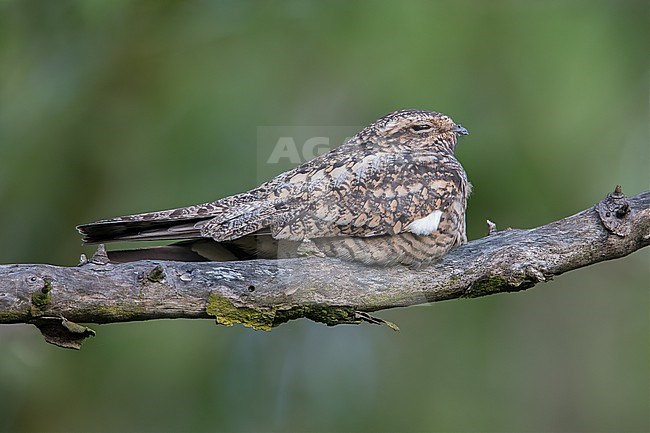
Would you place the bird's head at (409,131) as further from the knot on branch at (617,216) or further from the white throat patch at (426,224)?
the knot on branch at (617,216)

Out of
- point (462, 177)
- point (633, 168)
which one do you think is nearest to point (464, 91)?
point (633, 168)

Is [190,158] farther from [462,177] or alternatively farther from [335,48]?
[462,177]

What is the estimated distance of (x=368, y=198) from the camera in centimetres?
338

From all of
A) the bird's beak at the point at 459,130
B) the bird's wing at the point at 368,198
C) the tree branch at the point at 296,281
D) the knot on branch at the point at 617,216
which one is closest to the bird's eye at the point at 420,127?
the bird's beak at the point at 459,130

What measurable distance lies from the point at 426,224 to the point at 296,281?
705 mm

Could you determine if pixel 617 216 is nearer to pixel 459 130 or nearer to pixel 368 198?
Answer: pixel 368 198

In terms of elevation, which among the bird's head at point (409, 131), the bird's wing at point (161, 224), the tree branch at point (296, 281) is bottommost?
the tree branch at point (296, 281)

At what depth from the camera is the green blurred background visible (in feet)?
17.0

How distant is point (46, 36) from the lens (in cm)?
546

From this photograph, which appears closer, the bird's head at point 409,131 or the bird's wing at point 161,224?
the bird's wing at point 161,224

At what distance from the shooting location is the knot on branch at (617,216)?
304 centimetres

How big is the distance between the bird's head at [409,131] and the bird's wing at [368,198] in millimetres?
201

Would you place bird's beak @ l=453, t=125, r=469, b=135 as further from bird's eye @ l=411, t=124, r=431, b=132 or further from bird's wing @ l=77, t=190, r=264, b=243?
bird's wing @ l=77, t=190, r=264, b=243

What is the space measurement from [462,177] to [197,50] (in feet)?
9.75
